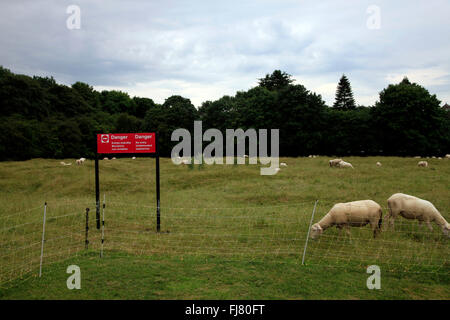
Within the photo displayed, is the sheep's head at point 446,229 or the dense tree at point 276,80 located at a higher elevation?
the dense tree at point 276,80

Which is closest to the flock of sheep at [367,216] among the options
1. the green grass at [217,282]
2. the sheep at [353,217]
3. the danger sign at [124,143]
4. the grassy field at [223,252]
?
the sheep at [353,217]

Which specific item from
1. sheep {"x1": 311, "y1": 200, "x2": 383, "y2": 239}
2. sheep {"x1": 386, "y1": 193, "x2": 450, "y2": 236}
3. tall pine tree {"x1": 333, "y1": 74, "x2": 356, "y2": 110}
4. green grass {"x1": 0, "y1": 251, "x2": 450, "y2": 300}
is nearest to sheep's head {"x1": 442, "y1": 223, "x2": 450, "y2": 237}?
sheep {"x1": 386, "y1": 193, "x2": 450, "y2": 236}

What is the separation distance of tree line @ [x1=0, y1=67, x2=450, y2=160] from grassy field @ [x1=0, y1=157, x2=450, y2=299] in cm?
3395

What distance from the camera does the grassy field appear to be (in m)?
7.54

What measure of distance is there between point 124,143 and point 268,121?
43.7 metres

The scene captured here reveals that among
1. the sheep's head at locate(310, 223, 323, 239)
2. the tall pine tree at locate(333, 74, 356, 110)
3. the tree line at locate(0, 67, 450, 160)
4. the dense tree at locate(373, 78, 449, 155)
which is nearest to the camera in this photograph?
the sheep's head at locate(310, 223, 323, 239)

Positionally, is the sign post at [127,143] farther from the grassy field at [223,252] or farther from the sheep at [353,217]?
the sheep at [353,217]

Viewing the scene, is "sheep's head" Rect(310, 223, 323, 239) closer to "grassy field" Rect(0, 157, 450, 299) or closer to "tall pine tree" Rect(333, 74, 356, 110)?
"grassy field" Rect(0, 157, 450, 299)

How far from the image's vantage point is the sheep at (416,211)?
456 inches

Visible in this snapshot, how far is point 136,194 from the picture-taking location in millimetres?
21531

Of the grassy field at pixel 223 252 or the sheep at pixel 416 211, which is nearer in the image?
the grassy field at pixel 223 252

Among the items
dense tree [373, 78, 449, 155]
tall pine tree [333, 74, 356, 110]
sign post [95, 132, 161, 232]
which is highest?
tall pine tree [333, 74, 356, 110]

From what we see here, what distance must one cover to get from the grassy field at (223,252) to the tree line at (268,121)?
111 feet

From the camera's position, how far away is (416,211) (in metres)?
12.0
